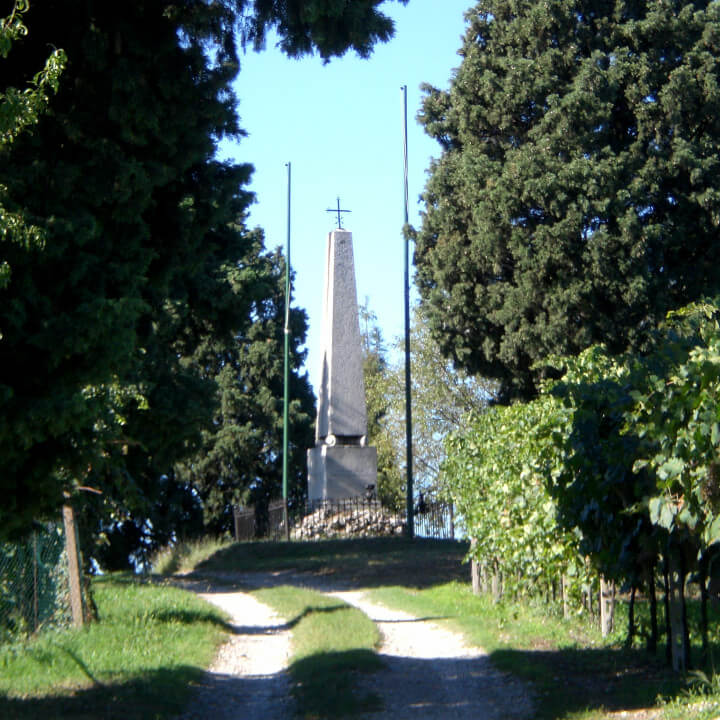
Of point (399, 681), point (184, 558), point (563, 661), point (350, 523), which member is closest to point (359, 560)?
point (184, 558)

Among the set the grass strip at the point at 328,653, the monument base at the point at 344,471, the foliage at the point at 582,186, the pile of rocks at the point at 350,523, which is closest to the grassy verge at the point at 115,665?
the grass strip at the point at 328,653

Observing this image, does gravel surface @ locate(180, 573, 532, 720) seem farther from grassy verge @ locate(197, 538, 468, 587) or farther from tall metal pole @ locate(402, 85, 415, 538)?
tall metal pole @ locate(402, 85, 415, 538)

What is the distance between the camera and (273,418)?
116 feet

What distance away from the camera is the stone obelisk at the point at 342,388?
2755 cm

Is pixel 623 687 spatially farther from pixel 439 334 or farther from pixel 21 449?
pixel 439 334

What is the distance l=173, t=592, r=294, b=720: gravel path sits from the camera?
771 cm

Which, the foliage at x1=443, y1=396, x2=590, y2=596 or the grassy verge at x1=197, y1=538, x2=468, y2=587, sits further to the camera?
the grassy verge at x1=197, y1=538, x2=468, y2=587

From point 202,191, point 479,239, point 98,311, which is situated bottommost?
point 98,311

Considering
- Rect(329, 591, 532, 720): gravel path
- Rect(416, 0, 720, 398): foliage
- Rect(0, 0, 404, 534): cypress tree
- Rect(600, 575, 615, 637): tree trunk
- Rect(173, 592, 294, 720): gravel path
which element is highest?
Rect(416, 0, 720, 398): foliage

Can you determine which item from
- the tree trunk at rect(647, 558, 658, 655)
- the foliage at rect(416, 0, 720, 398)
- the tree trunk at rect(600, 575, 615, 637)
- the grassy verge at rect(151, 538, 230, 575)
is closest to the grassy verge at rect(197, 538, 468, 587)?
the grassy verge at rect(151, 538, 230, 575)

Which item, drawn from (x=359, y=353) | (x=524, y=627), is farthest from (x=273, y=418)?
(x=524, y=627)

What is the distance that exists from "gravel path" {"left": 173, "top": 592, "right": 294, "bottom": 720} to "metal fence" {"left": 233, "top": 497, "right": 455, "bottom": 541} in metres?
13.3

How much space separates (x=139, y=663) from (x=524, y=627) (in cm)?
409

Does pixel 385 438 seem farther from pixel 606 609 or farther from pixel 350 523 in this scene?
pixel 606 609
